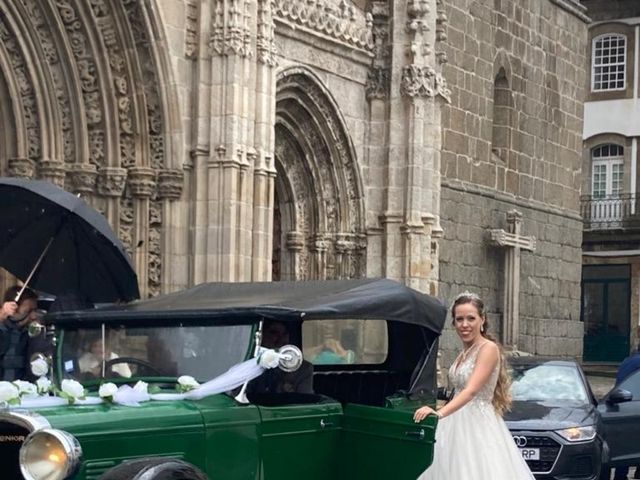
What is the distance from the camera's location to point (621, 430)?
14219mm

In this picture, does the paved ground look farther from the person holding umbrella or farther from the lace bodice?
the lace bodice

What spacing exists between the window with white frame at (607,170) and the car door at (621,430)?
2810 centimetres

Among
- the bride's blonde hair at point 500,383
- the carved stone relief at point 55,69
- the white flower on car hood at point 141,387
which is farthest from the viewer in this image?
the carved stone relief at point 55,69

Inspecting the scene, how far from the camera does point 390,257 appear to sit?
21844 mm

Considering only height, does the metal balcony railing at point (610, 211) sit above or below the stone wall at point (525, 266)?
above

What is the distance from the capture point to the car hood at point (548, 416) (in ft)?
41.6

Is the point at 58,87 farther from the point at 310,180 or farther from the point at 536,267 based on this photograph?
the point at 536,267

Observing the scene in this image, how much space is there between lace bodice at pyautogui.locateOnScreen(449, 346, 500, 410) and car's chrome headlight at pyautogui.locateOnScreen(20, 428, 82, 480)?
2481 mm

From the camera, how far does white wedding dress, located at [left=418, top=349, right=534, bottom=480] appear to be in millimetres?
8484

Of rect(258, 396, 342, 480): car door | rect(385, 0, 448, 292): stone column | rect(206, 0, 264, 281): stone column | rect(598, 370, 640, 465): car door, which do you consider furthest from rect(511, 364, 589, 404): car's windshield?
rect(385, 0, 448, 292): stone column

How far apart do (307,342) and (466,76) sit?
16.4 m

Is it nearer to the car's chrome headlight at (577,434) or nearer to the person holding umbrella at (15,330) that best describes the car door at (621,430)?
the car's chrome headlight at (577,434)

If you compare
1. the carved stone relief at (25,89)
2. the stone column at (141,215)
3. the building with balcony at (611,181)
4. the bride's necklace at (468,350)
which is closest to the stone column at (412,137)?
the stone column at (141,215)

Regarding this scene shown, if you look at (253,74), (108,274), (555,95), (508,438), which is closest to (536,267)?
(555,95)
